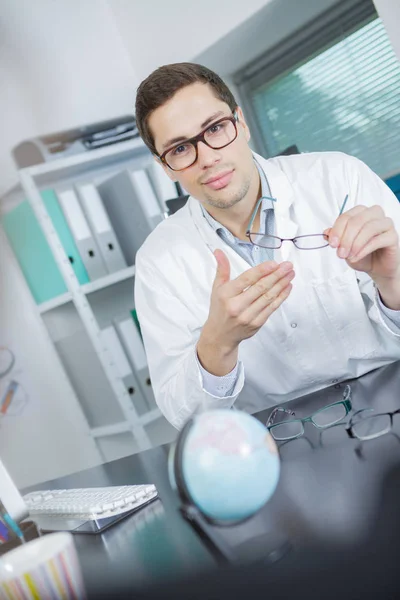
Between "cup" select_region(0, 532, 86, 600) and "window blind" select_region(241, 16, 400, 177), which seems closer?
"cup" select_region(0, 532, 86, 600)

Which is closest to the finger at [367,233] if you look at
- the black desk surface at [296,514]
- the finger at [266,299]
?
the finger at [266,299]

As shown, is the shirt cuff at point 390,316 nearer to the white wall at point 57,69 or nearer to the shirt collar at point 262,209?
the shirt collar at point 262,209

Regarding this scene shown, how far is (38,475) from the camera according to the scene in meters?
2.62

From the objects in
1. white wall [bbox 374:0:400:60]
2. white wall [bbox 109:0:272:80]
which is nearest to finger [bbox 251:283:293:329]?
white wall [bbox 374:0:400:60]

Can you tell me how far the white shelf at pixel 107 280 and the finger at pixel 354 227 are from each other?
1.54 m

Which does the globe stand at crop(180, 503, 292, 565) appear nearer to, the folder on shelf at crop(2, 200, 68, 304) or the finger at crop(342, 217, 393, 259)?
the finger at crop(342, 217, 393, 259)

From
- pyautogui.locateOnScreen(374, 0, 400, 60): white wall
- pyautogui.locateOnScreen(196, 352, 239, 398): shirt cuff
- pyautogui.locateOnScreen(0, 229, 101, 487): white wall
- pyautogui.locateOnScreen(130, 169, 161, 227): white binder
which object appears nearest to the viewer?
pyautogui.locateOnScreen(196, 352, 239, 398): shirt cuff

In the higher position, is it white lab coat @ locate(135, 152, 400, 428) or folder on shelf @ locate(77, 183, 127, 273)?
folder on shelf @ locate(77, 183, 127, 273)

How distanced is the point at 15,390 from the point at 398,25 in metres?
2.00

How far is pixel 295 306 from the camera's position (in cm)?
137

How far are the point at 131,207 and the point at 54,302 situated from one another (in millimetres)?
484

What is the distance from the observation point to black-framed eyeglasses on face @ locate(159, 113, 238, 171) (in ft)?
4.36

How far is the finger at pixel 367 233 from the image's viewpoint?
89 centimetres

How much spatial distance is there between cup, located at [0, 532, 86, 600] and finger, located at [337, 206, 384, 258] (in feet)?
1.82
